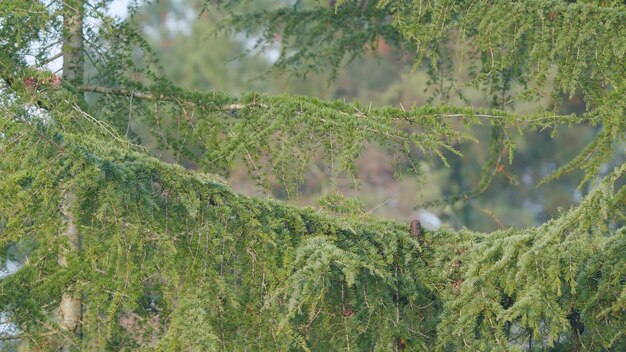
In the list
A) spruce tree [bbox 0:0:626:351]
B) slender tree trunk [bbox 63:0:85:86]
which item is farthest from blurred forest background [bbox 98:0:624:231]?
spruce tree [bbox 0:0:626:351]

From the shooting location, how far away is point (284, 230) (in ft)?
16.1

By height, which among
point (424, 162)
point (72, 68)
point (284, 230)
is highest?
point (424, 162)

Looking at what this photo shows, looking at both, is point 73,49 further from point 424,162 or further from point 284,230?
point 424,162

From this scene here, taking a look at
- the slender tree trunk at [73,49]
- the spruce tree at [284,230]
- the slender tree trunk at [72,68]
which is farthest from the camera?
the slender tree trunk at [73,49]

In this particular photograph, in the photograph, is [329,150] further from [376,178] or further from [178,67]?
[178,67]

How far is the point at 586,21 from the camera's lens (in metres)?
5.61

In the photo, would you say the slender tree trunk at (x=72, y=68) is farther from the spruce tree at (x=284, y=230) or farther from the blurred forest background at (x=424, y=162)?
the blurred forest background at (x=424, y=162)

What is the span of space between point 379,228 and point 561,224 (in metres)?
0.91

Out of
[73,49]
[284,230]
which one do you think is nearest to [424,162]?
[73,49]

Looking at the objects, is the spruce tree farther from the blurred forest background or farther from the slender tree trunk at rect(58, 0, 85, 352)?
the blurred forest background

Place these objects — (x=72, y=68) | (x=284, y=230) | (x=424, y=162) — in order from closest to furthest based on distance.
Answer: (x=284, y=230)
(x=72, y=68)
(x=424, y=162)

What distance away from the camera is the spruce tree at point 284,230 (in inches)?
178

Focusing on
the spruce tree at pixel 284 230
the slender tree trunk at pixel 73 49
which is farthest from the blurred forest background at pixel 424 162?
the spruce tree at pixel 284 230

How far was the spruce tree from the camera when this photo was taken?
14.8ft
